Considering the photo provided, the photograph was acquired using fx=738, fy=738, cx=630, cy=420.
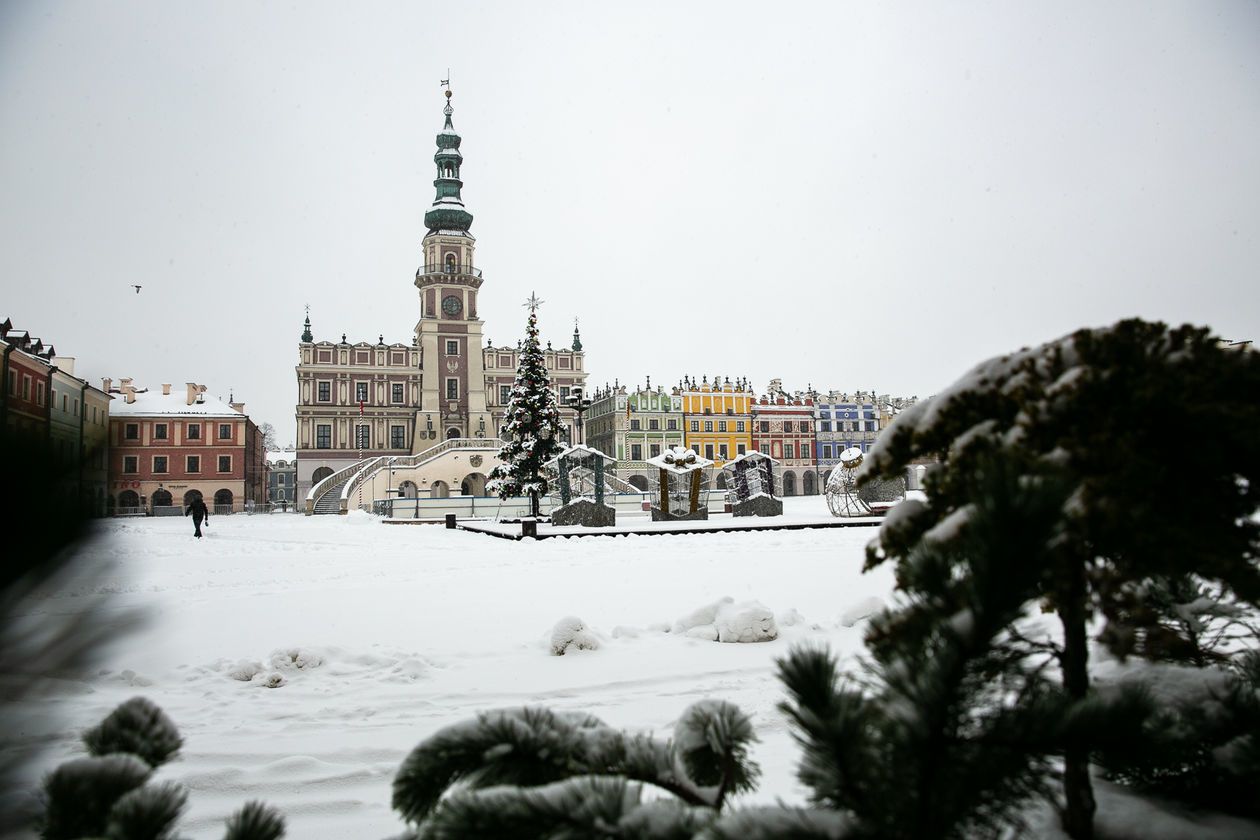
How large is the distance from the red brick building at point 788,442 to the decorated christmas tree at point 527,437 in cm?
3769

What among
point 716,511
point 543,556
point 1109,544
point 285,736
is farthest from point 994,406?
point 716,511

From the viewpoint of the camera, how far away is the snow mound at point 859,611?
19.9ft

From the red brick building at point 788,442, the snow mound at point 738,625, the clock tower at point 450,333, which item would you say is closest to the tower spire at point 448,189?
the clock tower at point 450,333

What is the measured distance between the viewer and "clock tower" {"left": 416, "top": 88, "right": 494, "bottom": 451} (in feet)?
191

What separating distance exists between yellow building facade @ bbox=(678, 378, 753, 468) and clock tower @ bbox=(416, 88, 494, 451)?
61.5 feet

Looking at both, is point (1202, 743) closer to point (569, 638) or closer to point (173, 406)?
point (569, 638)

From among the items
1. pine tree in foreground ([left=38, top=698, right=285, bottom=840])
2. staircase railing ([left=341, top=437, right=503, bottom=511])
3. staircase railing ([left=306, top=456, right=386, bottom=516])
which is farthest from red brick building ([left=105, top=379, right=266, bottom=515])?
pine tree in foreground ([left=38, top=698, right=285, bottom=840])

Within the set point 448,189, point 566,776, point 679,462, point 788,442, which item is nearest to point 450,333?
point 448,189

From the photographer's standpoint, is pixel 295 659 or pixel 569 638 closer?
pixel 295 659

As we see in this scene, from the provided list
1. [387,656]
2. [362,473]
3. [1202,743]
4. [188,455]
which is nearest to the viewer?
[1202,743]

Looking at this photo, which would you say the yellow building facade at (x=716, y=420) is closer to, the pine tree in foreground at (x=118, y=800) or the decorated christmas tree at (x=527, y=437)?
the decorated christmas tree at (x=527, y=437)

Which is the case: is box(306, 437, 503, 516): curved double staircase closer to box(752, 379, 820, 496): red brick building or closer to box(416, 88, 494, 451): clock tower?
box(416, 88, 494, 451): clock tower

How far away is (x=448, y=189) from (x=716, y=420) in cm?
3077

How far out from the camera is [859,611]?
6.19 m
